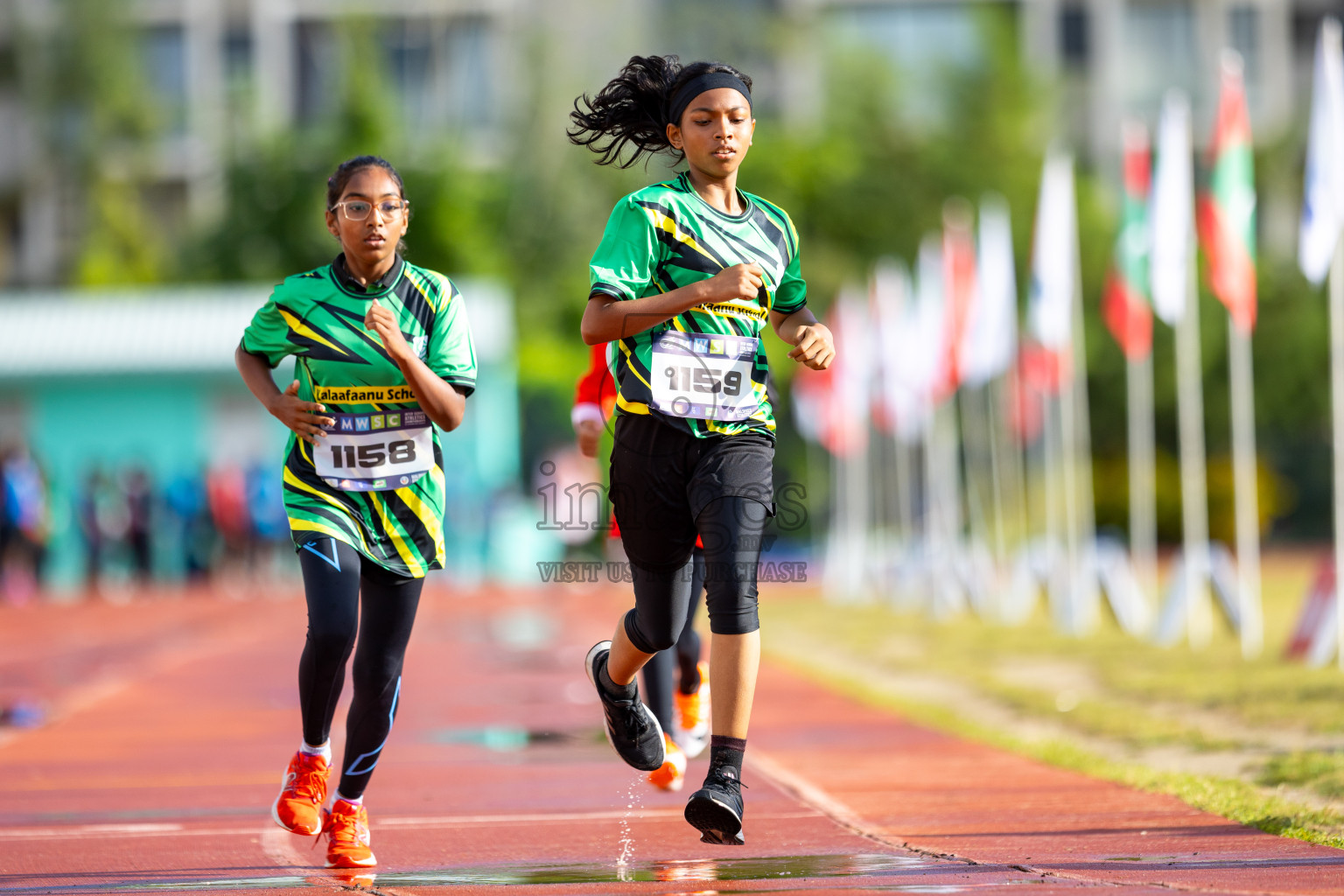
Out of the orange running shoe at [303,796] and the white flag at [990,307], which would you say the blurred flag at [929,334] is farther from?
the orange running shoe at [303,796]

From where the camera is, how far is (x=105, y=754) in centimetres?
852

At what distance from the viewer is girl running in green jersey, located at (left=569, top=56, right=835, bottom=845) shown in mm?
4883

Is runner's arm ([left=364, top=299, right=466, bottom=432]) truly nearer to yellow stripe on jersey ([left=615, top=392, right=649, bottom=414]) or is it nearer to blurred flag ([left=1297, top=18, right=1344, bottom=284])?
yellow stripe on jersey ([left=615, top=392, right=649, bottom=414])

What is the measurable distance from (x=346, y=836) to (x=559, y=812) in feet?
3.80

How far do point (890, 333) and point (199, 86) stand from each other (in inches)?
1504

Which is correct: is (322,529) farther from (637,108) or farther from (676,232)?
(637,108)

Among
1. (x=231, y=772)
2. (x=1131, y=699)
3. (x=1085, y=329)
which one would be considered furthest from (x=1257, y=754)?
(x=1085, y=329)

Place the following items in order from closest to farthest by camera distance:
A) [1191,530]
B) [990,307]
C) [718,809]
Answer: [718,809] → [1191,530] → [990,307]

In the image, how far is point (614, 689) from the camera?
17.7 feet

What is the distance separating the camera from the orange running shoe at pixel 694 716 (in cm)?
684

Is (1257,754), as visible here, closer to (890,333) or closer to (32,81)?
(890,333)

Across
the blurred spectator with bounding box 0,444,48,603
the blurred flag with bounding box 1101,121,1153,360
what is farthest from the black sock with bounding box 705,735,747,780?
the blurred spectator with bounding box 0,444,48,603

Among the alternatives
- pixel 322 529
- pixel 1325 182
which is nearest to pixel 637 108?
pixel 322 529

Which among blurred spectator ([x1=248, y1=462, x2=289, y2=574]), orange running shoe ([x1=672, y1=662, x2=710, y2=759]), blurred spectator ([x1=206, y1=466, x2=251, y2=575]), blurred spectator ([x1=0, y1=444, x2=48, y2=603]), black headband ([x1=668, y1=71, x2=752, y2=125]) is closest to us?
black headband ([x1=668, y1=71, x2=752, y2=125])
